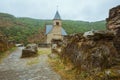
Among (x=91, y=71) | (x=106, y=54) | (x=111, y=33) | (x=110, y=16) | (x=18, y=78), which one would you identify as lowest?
(x=18, y=78)

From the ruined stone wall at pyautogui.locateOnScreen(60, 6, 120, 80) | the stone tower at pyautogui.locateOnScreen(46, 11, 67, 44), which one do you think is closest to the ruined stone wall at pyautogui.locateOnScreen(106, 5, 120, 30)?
the ruined stone wall at pyautogui.locateOnScreen(60, 6, 120, 80)

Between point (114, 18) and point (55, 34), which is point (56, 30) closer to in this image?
point (55, 34)

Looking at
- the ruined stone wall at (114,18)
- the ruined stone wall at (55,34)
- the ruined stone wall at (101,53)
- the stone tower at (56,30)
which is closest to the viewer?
the ruined stone wall at (101,53)

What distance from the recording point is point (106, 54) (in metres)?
8.98

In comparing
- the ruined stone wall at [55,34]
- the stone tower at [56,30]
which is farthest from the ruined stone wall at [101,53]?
the stone tower at [56,30]

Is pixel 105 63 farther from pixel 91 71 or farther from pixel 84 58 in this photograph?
pixel 84 58

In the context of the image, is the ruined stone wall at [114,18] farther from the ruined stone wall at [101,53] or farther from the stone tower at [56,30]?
the stone tower at [56,30]

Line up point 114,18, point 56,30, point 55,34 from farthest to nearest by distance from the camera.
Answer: point 55,34 < point 56,30 < point 114,18

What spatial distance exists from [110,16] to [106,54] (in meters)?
3.27

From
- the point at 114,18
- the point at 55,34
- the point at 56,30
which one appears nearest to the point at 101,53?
the point at 114,18

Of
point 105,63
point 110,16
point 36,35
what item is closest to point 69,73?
point 105,63

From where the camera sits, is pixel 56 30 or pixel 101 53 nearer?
pixel 101 53

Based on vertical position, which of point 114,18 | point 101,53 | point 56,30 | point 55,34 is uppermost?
point 114,18

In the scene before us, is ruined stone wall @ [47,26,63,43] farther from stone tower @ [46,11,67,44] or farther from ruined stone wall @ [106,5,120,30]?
ruined stone wall @ [106,5,120,30]
